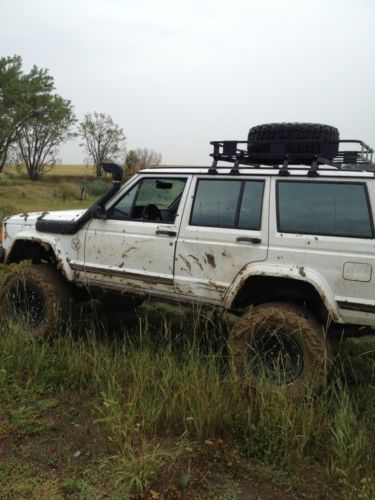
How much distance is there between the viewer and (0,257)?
5.29m

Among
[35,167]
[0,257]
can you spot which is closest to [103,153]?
[35,167]

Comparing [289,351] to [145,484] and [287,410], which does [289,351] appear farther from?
[145,484]

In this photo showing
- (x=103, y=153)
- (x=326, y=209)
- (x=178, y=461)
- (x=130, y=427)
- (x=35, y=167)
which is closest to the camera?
(x=178, y=461)

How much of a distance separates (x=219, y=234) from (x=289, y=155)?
911 millimetres

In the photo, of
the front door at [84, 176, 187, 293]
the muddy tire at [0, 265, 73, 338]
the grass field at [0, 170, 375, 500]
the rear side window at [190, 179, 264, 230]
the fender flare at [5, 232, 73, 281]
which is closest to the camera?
the grass field at [0, 170, 375, 500]

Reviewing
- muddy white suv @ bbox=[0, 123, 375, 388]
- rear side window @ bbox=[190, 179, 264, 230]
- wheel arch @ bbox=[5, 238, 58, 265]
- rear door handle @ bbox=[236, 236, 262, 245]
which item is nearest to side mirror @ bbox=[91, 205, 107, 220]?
muddy white suv @ bbox=[0, 123, 375, 388]

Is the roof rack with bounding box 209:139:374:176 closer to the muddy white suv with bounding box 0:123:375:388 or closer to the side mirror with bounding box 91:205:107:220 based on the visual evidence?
the muddy white suv with bounding box 0:123:375:388

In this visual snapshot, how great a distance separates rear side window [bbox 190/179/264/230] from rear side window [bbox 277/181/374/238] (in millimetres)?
211

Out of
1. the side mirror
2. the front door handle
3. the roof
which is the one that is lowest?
the front door handle

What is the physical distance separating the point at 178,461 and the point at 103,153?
56.3 metres

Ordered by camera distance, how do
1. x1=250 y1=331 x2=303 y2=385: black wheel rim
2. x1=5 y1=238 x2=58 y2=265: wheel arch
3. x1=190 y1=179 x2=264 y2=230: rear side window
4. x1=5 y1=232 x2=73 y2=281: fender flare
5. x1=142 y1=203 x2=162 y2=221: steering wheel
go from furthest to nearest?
1. x1=5 y1=238 x2=58 y2=265: wheel arch
2. x1=5 y1=232 x2=73 y2=281: fender flare
3. x1=142 y1=203 x2=162 y2=221: steering wheel
4. x1=190 y1=179 x2=264 y2=230: rear side window
5. x1=250 y1=331 x2=303 y2=385: black wheel rim

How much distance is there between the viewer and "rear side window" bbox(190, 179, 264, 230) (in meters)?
3.97

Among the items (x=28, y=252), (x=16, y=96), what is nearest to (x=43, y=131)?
(x=16, y=96)

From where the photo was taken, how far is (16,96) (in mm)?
36188
